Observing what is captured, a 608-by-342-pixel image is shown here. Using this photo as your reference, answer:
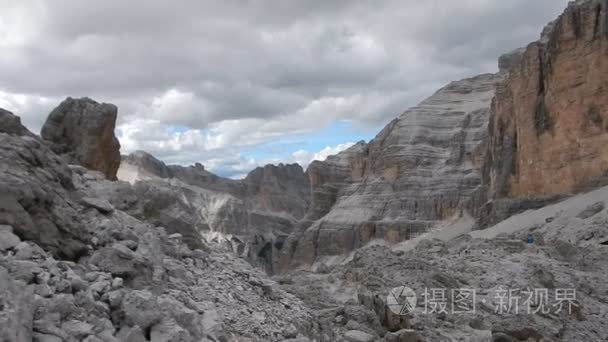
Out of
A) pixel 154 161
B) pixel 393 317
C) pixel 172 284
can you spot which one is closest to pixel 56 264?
pixel 172 284

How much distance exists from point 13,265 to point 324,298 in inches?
245

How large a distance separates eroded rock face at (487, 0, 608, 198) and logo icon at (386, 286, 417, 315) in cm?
2993

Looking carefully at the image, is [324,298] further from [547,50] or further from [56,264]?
[547,50]

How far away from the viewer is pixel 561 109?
3981 cm

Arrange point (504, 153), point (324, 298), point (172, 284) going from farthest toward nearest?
point (504, 153) < point (324, 298) < point (172, 284)

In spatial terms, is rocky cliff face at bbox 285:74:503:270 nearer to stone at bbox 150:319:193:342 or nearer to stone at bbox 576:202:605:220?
stone at bbox 576:202:605:220

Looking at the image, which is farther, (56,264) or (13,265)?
(56,264)

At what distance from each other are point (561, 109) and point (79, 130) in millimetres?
31284

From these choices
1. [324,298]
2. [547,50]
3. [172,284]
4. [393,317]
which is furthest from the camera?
[547,50]

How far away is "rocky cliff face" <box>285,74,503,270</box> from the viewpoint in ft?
210

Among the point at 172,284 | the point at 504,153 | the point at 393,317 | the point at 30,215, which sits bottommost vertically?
the point at 393,317

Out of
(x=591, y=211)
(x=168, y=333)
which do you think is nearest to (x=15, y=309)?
(x=168, y=333)

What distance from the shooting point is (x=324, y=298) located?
10875 mm

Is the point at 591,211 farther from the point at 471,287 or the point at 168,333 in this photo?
the point at 168,333
